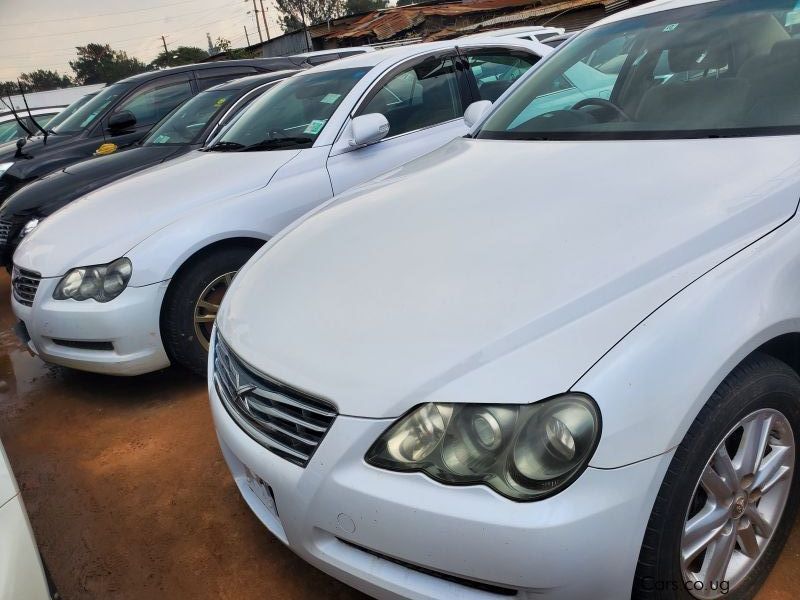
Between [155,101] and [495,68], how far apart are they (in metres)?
4.19

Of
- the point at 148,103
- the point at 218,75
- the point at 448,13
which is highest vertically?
the point at 448,13

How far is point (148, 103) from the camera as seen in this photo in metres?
6.70

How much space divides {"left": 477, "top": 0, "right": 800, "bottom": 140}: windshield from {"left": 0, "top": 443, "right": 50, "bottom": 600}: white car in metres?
2.13

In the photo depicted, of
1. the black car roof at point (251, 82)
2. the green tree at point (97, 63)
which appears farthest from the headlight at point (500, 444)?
the green tree at point (97, 63)

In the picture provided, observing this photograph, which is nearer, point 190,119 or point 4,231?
point 4,231

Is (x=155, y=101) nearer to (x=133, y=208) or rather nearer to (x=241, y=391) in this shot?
(x=133, y=208)

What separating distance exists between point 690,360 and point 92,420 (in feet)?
10.1

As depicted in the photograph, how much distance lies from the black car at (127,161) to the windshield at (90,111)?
5.40 feet

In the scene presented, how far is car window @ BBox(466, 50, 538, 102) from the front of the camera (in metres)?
4.25

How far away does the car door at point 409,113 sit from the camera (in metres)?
3.64

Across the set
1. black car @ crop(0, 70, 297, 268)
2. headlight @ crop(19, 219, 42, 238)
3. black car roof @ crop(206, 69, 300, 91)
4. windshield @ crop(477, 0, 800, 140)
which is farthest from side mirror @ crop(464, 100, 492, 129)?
headlight @ crop(19, 219, 42, 238)

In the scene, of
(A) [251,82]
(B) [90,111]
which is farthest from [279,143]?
(B) [90,111]

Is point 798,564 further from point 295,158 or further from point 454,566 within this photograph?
point 295,158

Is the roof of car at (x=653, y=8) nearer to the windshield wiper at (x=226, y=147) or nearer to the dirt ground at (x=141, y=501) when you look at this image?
the dirt ground at (x=141, y=501)
